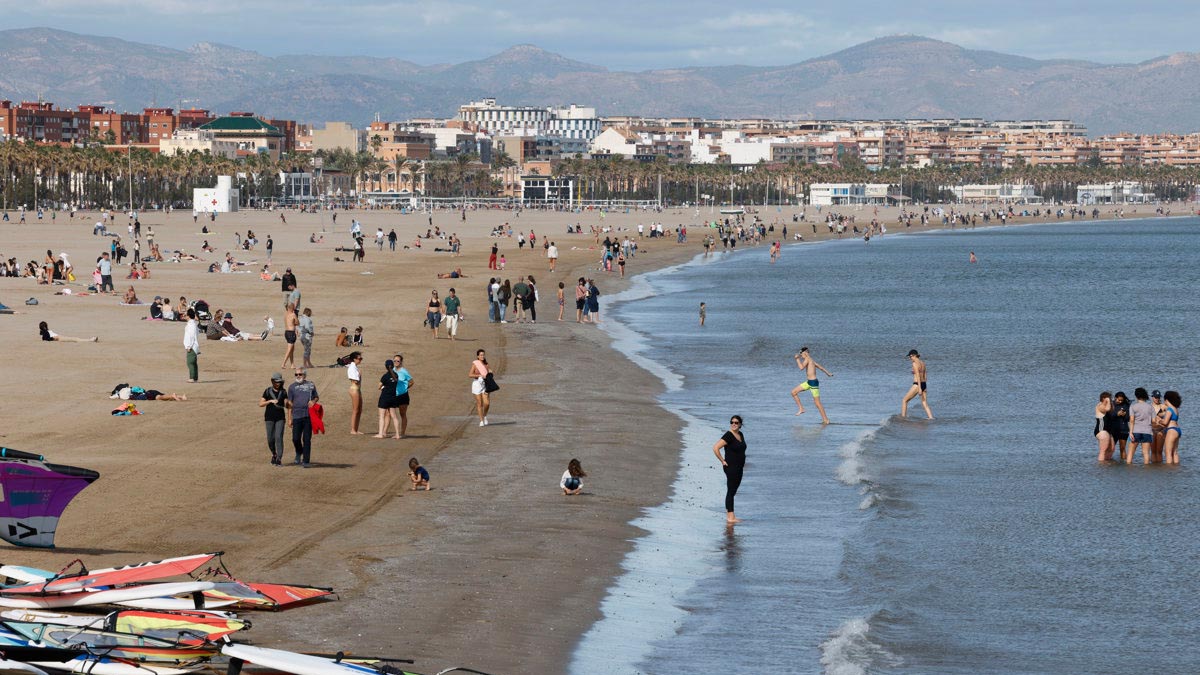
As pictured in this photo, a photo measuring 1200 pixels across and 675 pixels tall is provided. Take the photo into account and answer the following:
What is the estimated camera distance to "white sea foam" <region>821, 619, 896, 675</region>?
13883 mm

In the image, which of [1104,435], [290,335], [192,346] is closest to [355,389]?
[192,346]

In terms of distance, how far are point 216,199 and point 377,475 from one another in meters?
116

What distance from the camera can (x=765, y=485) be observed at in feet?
74.5

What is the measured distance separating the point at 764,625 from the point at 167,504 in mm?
7294

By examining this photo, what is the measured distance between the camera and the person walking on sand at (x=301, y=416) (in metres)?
20.8

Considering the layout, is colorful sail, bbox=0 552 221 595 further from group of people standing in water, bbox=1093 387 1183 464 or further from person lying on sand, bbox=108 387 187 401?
group of people standing in water, bbox=1093 387 1183 464

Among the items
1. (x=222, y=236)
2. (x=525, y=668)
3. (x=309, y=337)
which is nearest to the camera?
(x=525, y=668)

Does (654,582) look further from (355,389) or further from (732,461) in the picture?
(355,389)

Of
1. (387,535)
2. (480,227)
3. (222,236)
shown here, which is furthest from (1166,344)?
(480,227)

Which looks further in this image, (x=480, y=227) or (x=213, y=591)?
(x=480, y=227)

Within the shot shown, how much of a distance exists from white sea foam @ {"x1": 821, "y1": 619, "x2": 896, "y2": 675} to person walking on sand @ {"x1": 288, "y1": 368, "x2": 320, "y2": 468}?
8655 millimetres

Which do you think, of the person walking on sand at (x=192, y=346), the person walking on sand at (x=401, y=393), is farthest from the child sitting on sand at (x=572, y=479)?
the person walking on sand at (x=192, y=346)

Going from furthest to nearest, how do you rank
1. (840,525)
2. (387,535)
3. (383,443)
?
(383,443), (840,525), (387,535)

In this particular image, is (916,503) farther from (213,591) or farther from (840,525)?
(213,591)
